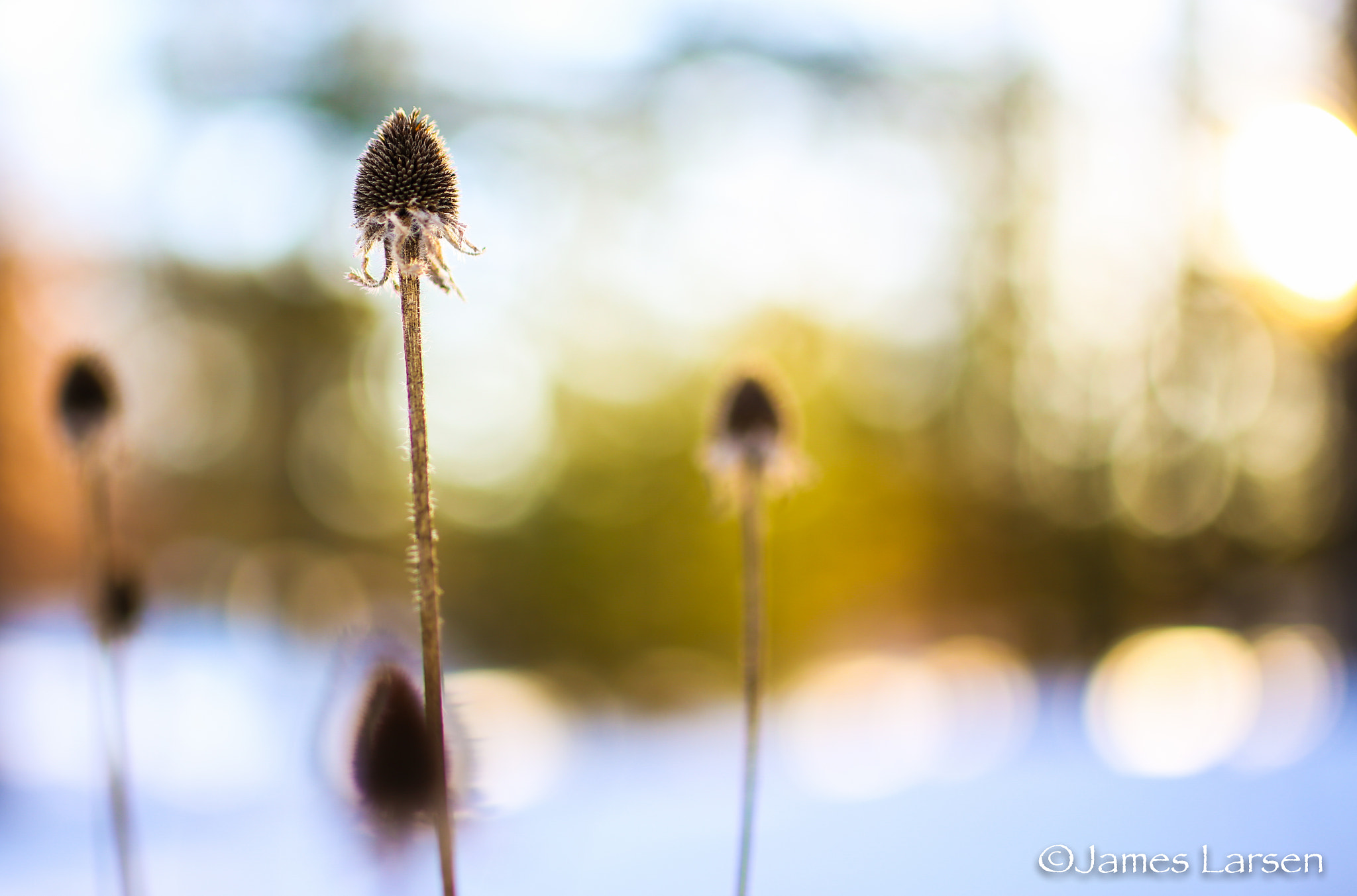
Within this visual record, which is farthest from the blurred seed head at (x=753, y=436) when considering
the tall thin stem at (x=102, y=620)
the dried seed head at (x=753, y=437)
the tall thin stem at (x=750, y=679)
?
the tall thin stem at (x=102, y=620)

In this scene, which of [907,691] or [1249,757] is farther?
[907,691]

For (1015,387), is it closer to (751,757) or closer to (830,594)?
(830,594)

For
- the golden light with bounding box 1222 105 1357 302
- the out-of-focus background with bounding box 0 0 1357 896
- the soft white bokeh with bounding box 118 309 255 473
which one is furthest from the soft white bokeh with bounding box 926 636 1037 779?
the soft white bokeh with bounding box 118 309 255 473

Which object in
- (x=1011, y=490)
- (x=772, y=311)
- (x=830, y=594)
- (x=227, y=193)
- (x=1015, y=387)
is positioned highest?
(x=227, y=193)

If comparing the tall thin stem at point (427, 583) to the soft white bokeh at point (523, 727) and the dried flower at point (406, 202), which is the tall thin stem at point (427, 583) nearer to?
the dried flower at point (406, 202)

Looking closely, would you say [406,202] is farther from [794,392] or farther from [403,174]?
[794,392]

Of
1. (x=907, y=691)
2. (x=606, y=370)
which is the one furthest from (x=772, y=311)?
(x=907, y=691)

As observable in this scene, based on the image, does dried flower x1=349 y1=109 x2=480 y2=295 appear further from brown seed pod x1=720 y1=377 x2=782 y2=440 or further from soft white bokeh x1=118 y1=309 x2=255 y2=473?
soft white bokeh x1=118 y1=309 x2=255 y2=473

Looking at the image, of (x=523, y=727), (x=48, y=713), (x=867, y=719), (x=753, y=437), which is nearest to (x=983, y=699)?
(x=867, y=719)
